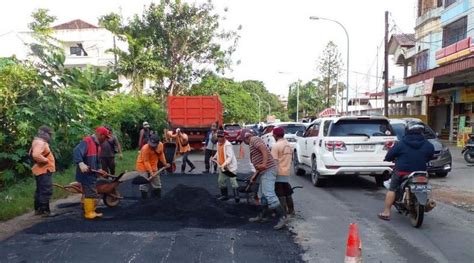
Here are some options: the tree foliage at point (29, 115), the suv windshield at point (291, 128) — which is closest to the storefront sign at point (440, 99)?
the suv windshield at point (291, 128)

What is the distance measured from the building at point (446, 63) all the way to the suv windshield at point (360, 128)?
11877 millimetres

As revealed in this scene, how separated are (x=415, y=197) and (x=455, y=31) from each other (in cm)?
2751

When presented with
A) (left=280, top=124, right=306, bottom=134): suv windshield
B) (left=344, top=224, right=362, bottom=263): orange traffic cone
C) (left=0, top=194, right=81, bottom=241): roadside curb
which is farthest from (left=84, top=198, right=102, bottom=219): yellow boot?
(left=280, top=124, right=306, bottom=134): suv windshield

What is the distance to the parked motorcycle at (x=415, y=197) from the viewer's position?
707 centimetres

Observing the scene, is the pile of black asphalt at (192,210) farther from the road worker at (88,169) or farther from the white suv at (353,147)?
the white suv at (353,147)

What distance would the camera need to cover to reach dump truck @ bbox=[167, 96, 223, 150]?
2266 cm

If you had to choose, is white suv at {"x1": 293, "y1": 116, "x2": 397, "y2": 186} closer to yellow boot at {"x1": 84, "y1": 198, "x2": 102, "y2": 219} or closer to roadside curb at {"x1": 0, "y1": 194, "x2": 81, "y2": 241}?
yellow boot at {"x1": 84, "y1": 198, "x2": 102, "y2": 219}

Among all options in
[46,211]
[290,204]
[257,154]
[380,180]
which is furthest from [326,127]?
[46,211]

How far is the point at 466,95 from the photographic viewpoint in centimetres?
2838

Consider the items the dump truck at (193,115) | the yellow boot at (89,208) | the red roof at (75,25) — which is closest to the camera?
the yellow boot at (89,208)

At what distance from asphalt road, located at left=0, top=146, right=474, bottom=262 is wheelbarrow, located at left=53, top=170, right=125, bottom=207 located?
0.34 metres

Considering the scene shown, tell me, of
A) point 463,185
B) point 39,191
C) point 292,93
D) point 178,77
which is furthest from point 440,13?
point 292,93

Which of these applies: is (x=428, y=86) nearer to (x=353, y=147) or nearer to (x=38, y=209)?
(x=353, y=147)

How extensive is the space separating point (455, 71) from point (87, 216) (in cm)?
2014
